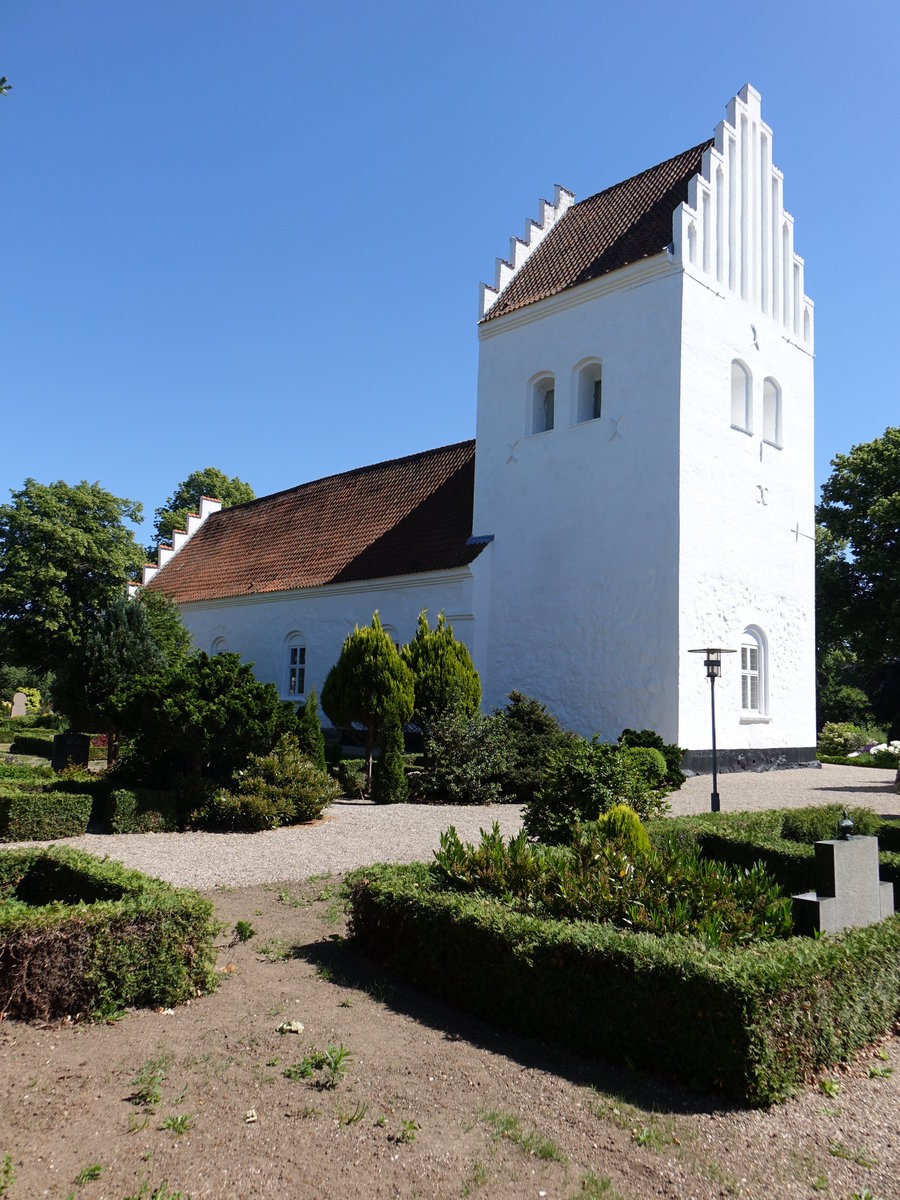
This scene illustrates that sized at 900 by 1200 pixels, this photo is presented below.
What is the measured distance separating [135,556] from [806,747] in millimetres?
22097

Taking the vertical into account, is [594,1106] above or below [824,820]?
below

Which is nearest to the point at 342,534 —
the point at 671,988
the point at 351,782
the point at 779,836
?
the point at 351,782

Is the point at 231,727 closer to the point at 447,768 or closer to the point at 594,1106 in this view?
the point at 447,768

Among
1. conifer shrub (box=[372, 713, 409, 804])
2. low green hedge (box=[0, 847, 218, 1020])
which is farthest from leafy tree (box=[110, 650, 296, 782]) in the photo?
low green hedge (box=[0, 847, 218, 1020])

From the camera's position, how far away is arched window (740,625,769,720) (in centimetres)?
1825

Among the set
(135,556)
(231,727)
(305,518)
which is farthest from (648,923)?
(135,556)

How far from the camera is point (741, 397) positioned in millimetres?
19281

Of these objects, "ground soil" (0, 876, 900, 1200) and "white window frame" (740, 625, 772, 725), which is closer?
"ground soil" (0, 876, 900, 1200)

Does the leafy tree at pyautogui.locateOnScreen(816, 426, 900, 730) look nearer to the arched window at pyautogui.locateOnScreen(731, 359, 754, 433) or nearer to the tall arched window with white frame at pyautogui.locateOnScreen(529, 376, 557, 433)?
the arched window at pyautogui.locateOnScreen(731, 359, 754, 433)

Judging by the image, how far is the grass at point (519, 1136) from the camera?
3.31 m

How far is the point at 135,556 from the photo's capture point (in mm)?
30672

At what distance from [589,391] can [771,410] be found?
404 centimetres

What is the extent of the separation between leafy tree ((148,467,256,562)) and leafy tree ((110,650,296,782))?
35052 millimetres

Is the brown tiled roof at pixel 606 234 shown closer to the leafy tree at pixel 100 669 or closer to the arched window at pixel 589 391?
the arched window at pixel 589 391
